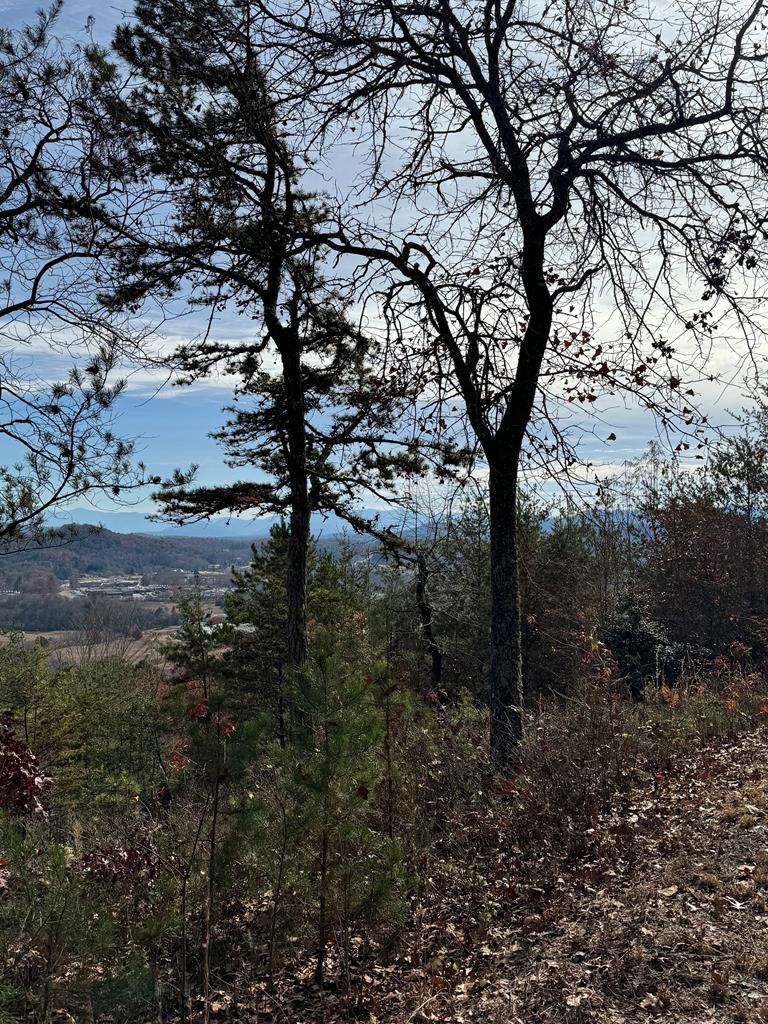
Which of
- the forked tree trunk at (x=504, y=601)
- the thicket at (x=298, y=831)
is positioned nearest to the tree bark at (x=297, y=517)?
the thicket at (x=298, y=831)

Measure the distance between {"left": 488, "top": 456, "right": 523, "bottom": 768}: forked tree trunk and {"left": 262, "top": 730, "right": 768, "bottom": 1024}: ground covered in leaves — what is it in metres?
1.10

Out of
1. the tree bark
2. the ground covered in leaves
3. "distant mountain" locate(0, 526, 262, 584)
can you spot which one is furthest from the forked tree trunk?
"distant mountain" locate(0, 526, 262, 584)

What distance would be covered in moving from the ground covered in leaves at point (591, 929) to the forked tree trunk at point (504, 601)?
110cm

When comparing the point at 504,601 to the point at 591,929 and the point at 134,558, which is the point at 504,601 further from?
the point at 134,558

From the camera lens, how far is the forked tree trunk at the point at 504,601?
7551mm

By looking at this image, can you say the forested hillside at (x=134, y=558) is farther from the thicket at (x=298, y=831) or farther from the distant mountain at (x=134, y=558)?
the thicket at (x=298, y=831)

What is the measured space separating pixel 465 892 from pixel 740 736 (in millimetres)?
4978

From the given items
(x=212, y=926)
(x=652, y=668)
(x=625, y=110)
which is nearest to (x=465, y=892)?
(x=212, y=926)

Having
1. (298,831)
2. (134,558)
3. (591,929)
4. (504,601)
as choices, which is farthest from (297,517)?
(134,558)

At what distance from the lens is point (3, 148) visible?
17.6 feet

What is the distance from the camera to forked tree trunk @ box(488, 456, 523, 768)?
7.55 m

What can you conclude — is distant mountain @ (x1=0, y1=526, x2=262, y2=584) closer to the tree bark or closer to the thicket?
the tree bark

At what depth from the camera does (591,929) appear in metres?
4.61

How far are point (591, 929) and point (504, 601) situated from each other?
345cm
